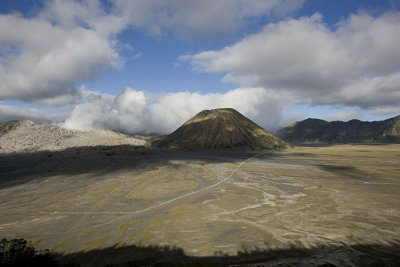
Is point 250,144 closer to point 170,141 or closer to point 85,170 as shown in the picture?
point 170,141

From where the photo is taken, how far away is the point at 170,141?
427 ft

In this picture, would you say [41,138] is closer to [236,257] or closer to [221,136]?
[221,136]

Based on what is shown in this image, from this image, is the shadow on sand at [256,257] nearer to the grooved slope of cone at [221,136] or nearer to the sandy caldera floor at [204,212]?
the sandy caldera floor at [204,212]

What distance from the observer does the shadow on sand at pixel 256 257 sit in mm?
12555

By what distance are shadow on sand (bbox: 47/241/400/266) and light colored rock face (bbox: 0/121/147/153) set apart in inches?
3475

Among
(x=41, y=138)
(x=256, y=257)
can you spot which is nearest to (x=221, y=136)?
(x=41, y=138)

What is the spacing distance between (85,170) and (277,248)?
44758 mm

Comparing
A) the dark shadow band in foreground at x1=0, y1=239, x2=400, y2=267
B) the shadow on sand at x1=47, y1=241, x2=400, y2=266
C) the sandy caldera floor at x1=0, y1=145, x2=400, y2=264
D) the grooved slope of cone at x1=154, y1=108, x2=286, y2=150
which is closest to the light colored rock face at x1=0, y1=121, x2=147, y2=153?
the grooved slope of cone at x1=154, y1=108, x2=286, y2=150

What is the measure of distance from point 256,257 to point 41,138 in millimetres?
110747

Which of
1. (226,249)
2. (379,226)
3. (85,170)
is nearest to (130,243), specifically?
(226,249)

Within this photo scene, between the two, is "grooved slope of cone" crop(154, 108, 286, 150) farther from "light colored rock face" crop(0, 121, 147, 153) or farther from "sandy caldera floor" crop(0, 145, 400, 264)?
"sandy caldera floor" crop(0, 145, 400, 264)

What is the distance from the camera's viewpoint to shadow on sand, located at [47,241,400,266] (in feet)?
41.2

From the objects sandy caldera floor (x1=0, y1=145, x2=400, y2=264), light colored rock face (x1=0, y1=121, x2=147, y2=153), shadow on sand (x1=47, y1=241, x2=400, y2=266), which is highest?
light colored rock face (x1=0, y1=121, x2=147, y2=153)

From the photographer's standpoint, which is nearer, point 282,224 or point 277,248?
point 277,248
